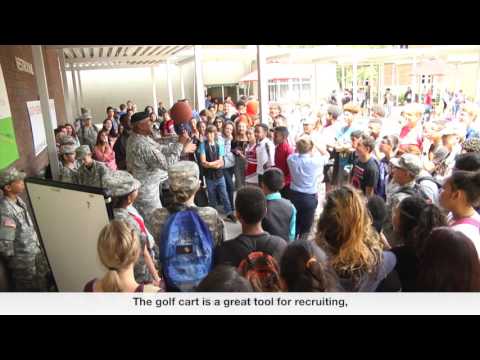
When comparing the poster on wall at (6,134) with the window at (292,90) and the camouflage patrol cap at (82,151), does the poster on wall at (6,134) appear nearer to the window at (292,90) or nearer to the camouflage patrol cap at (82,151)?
the camouflage patrol cap at (82,151)

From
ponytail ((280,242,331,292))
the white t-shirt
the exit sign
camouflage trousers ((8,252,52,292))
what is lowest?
camouflage trousers ((8,252,52,292))

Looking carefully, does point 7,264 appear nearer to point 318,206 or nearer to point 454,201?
point 318,206

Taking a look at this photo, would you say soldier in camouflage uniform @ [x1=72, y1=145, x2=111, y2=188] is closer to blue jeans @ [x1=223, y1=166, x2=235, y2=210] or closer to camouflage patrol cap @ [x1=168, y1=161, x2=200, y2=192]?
camouflage patrol cap @ [x1=168, y1=161, x2=200, y2=192]

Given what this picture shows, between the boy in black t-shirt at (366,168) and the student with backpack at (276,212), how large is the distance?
27.7 inches

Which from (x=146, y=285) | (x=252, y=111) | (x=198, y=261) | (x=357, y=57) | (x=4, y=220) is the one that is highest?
(x=357, y=57)

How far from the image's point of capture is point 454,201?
1.87 meters

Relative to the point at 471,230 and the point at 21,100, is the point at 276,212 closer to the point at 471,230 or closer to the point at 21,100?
the point at 471,230

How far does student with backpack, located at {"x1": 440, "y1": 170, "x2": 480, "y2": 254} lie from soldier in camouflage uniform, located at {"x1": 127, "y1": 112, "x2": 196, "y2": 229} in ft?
5.79

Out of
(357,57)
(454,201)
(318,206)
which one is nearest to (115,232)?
(318,206)

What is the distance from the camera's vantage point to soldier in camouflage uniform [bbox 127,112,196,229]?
2590mm

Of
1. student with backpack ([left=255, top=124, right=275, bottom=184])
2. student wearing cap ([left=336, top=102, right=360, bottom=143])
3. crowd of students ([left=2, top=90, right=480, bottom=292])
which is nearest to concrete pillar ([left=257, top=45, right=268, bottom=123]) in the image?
crowd of students ([left=2, top=90, right=480, bottom=292])

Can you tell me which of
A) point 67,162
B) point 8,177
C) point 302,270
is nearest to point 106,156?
point 67,162
